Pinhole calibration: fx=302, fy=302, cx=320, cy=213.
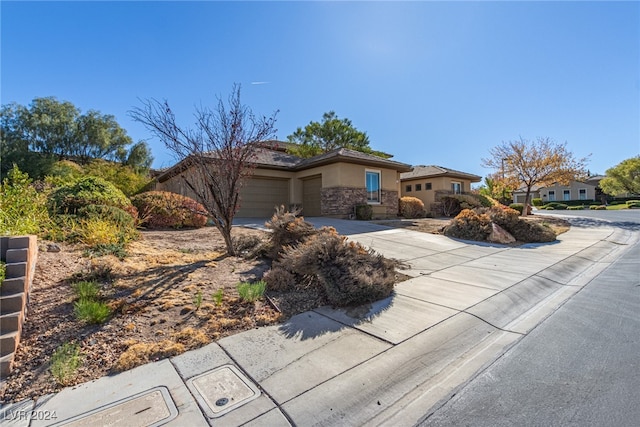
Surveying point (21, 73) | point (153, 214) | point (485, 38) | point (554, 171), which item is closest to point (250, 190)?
point (153, 214)

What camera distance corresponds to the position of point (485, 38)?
9266mm

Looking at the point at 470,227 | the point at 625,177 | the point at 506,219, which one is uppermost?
the point at 625,177

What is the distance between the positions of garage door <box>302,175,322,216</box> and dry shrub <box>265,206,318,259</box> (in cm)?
1056

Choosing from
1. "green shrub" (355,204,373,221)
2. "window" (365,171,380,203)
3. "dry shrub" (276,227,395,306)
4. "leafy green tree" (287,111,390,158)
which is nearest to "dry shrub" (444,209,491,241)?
"green shrub" (355,204,373,221)

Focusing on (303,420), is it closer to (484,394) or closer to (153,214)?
(484,394)

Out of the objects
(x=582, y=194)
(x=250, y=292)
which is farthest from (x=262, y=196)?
(x=582, y=194)

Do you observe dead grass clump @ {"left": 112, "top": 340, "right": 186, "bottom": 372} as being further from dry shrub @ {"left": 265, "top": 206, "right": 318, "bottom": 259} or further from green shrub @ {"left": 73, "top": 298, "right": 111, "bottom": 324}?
dry shrub @ {"left": 265, "top": 206, "right": 318, "bottom": 259}

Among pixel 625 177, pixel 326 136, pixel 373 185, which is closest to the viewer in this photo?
pixel 373 185

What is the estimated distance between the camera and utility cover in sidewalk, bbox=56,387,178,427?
2143mm

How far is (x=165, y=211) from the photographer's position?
33.0 feet

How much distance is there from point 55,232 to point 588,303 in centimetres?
964

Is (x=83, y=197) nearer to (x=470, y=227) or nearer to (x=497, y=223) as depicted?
(x=470, y=227)

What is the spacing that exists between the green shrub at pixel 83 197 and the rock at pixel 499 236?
1154cm

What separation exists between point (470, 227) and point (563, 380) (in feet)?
29.0
